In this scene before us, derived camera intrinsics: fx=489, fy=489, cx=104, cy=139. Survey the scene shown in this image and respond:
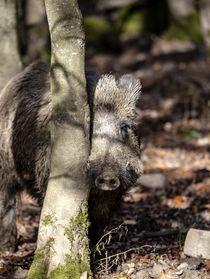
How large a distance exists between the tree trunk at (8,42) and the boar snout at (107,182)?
285 cm

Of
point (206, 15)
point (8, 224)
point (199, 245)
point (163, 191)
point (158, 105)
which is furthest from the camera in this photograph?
point (206, 15)

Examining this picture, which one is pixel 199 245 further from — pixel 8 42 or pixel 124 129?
pixel 8 42

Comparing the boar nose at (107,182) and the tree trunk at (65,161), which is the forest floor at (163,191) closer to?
the tree trunk at (65,161)

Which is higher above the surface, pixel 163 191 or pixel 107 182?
pixel 107 182

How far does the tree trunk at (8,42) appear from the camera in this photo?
21.4ft

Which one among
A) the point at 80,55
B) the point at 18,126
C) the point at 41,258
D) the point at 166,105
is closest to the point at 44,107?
the point at 18,126

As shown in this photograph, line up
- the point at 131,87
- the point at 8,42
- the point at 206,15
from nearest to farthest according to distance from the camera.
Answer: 1. the point at 131,87
2. the point at 8,42
3. the point at 206,15

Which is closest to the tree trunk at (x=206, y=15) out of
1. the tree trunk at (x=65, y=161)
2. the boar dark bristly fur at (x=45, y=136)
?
the boar dark bristly fur at (x=45, y=136)

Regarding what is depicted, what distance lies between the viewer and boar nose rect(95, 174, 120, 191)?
4.20 meters

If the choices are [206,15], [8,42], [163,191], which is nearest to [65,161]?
[8,42]

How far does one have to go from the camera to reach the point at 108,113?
199 inches

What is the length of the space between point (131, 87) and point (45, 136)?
43.9 inches

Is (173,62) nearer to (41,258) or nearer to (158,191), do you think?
(158,191)

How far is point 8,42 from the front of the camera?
659 centimetres
